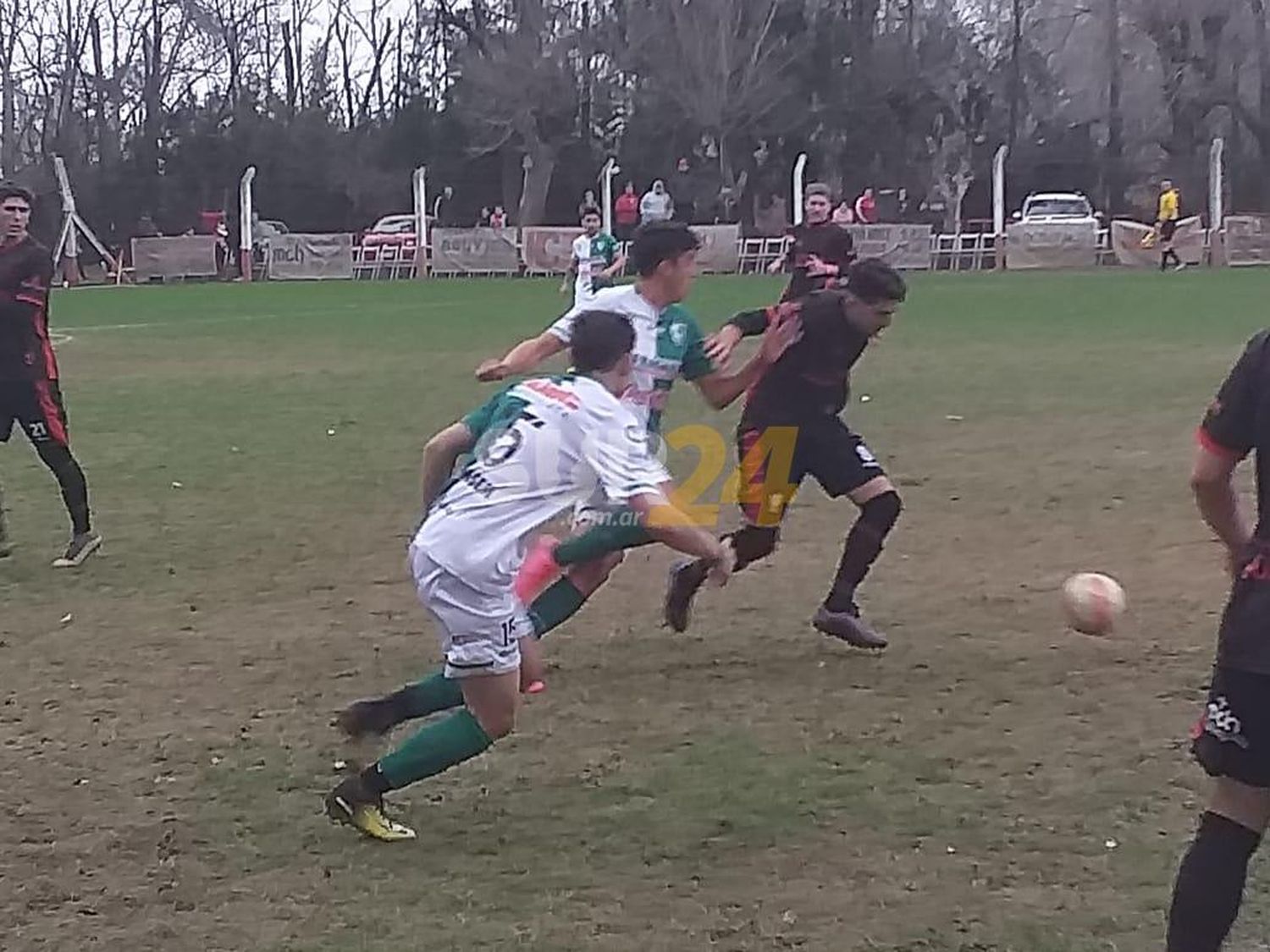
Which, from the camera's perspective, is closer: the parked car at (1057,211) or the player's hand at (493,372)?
the player's hand at (493,372)

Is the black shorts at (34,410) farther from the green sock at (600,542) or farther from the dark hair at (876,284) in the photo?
the dark hair at (876,284)

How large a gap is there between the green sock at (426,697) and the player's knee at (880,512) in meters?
2.59

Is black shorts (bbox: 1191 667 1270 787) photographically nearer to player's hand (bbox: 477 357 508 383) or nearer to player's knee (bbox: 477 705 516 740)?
player's knee (bbox: 477 705 516 740)

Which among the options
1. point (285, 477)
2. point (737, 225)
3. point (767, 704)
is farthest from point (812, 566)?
point (737, 225)

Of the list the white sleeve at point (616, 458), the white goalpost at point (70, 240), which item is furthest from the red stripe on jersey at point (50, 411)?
the white goalpost at point (70, 240)

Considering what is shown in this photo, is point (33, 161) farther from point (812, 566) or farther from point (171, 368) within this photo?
point (812, 566)

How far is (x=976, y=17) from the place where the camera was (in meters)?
57.5

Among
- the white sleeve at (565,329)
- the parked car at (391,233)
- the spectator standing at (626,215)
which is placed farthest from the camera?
the spectator standing at (626,215)

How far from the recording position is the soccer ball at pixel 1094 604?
254 inches

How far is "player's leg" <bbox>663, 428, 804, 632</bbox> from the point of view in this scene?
7930 millimetres

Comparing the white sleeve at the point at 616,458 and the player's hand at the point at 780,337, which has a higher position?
the player's hand at the point at 780,337

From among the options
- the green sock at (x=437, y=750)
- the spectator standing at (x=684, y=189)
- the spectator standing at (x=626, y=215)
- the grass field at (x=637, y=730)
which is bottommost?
the grass field at (x=637, y=730)

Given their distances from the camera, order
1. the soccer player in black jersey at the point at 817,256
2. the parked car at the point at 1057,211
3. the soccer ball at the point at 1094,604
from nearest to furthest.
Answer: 1. the soccer ball at the point at 1094,604
2. the soccer player in black jersey at the point at 817,256
3. the parked car at the point at 1057,211

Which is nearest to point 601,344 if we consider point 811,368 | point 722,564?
point 722,564
